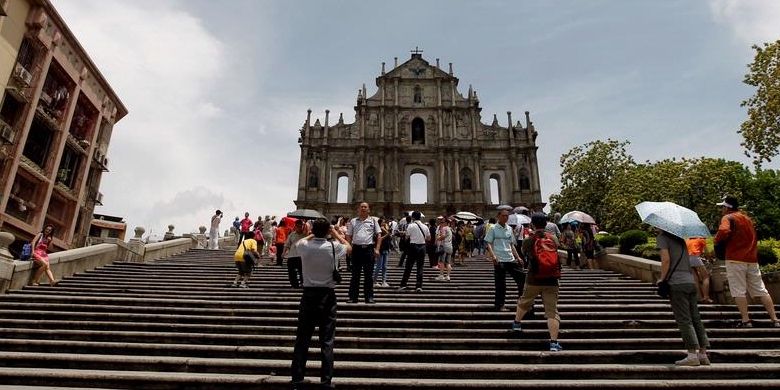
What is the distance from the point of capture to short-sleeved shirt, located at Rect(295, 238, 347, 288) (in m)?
4.34

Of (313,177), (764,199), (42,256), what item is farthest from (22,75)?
(764,199)

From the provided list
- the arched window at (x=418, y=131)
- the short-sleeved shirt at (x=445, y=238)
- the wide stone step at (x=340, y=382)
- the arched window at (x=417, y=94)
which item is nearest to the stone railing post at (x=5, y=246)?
the wide stone step at (x=340, y=382)

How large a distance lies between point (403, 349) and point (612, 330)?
2977 millimetres

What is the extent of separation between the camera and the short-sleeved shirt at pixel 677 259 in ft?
15.8

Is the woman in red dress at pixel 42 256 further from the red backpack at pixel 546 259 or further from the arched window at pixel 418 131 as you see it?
the arched window at pixel 418 131

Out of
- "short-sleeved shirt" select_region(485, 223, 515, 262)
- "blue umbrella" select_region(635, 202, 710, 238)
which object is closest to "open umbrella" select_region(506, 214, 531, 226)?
"short-sleeved shirt" select_region(485, 223, 515, 262)

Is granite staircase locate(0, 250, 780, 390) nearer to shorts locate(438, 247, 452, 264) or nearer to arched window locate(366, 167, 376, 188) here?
shorts locate(438, 247, 452, 264)

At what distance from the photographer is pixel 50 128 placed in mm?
21938

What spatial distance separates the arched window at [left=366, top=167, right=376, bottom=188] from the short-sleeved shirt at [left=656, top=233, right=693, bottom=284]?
2974 centimetres

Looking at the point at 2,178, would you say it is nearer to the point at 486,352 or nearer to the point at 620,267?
the point at 486,352

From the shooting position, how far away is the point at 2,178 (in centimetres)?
1838

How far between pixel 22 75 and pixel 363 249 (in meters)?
20.1

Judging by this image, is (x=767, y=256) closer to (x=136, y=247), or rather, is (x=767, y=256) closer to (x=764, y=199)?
(x=136, y=247)

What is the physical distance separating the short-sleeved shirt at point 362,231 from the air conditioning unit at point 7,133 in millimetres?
18507
